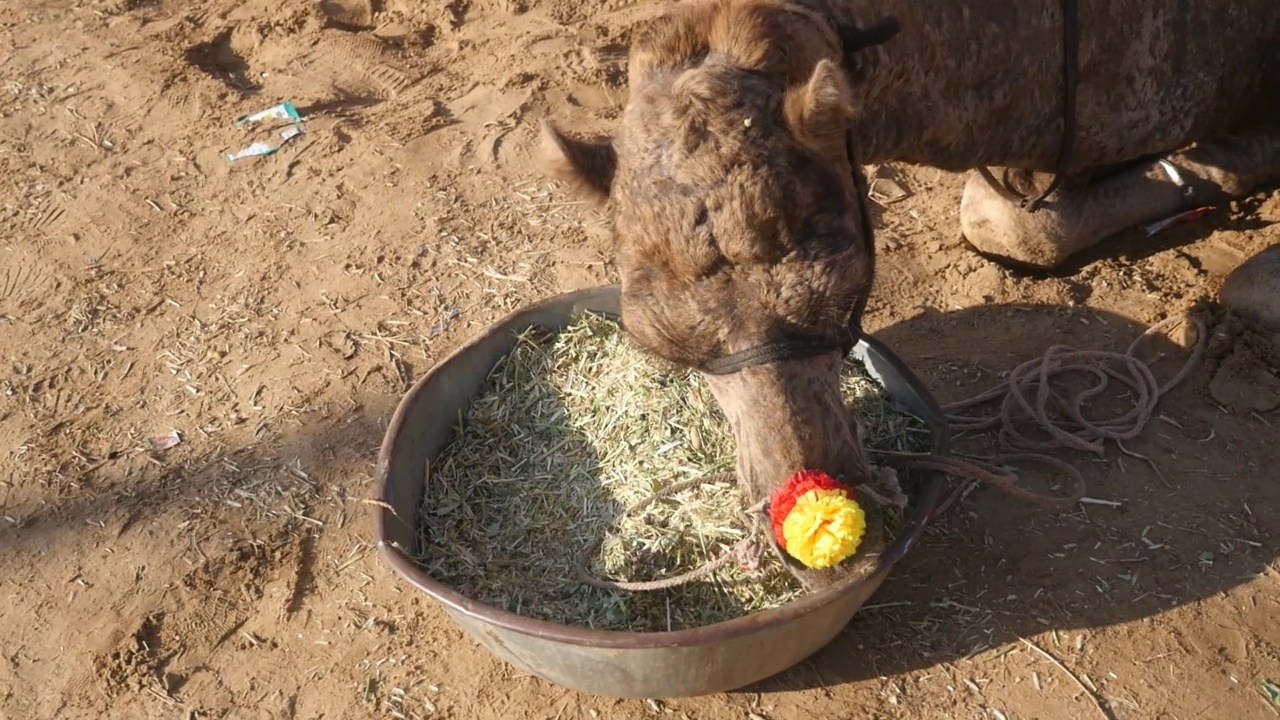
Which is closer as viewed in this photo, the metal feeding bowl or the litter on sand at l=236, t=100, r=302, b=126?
the metal feeding bowl

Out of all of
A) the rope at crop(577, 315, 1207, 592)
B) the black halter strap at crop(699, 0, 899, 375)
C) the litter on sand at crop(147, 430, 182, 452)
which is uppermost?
the black halter strap at crop(699, 0, 899, 375)

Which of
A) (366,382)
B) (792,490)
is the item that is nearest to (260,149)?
(366,382)

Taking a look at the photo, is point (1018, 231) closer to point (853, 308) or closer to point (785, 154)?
point (853, 308)

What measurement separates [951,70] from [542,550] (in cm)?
225

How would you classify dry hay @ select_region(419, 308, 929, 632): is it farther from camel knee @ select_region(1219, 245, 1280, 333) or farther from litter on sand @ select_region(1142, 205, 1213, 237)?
litter on sand @ select_region(1142, 205, 1213, 237)

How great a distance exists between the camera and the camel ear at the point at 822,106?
2516 mm

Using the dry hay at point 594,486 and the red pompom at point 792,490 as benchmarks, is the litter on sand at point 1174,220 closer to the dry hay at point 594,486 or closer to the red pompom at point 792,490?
the dry hay at point 594,486

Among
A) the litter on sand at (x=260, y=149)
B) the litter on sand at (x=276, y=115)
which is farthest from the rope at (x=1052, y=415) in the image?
the litter on sand at (x=276, y=115)

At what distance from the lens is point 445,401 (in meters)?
3.77

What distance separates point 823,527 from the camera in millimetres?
2570

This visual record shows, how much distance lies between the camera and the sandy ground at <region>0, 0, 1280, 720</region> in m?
3.24

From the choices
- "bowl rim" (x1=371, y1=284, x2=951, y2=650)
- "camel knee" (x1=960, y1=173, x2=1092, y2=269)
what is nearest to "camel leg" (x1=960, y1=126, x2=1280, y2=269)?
"camel knee" (x1=960, y1=173, x2=1092, y2=269)

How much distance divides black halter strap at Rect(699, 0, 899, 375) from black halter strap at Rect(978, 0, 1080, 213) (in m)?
1.05

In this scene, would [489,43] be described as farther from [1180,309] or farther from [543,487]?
[1180,309]
